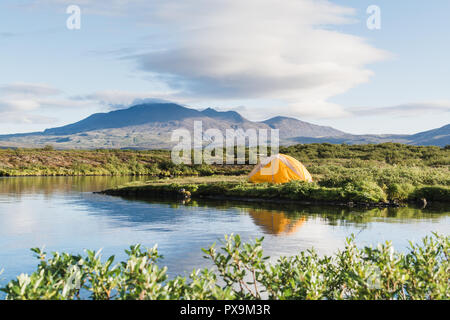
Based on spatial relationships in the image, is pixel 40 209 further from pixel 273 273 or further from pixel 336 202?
pixel 273 273

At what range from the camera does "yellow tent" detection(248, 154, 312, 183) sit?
91.6 feet

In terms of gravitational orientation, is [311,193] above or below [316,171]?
below

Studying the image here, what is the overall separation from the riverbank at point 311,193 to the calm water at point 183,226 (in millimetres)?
1913

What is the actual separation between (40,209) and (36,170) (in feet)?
111

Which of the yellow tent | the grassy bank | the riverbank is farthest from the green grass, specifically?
the grassy bank

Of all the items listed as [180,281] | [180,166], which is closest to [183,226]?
[180,281]

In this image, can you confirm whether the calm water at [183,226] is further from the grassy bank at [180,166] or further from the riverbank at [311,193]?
the grassy bank at [180,166]

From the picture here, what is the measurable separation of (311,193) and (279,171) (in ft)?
15.1

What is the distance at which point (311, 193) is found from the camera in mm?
23688

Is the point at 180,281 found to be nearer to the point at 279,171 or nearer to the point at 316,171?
the point at 279,171

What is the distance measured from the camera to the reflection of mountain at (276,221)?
597 inches

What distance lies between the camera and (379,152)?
175 ft

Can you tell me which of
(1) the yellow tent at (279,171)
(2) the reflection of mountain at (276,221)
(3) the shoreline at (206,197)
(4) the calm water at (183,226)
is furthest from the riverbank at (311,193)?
(2) the reflection of mountain at (276,221)

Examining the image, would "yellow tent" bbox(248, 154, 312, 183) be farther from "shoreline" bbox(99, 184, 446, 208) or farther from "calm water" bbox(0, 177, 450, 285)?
"calm water" bbox(0, 177, 450, 285)
